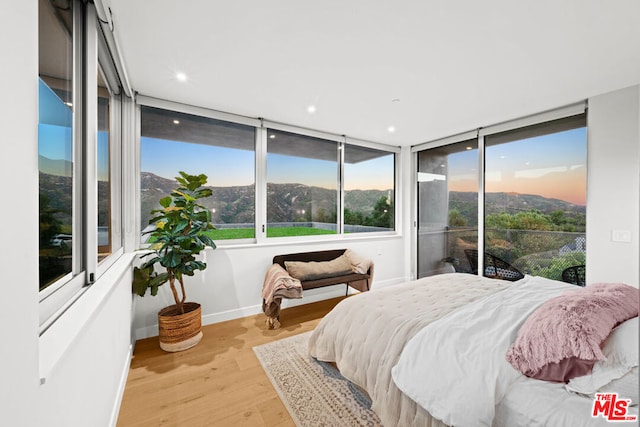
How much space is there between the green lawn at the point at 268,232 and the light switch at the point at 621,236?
314cm

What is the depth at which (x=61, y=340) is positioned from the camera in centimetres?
87

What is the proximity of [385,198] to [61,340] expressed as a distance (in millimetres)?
4531

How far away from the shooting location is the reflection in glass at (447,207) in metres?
3.92

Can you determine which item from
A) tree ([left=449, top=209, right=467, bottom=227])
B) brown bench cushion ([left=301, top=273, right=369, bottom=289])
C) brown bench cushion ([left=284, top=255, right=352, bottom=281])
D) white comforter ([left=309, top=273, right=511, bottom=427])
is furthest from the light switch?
brown bench cushion ([left=284, top=255, right=352, bottom=281])

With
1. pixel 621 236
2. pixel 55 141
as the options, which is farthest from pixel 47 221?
pixel 621 236

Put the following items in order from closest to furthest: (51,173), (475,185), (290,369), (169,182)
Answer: (51,173)
(290,369)
(169,182)
(475,185)

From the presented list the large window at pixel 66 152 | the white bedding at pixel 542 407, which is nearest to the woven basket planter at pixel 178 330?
the large window at pixel 66 152

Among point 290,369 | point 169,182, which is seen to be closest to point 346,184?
point 169,182

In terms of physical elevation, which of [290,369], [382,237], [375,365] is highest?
[382,237]

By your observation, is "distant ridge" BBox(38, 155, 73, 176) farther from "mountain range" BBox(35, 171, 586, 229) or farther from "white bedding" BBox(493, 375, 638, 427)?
"white bedding" BBox(493, 375, 638, 427)

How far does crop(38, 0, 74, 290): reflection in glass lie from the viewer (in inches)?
39.6

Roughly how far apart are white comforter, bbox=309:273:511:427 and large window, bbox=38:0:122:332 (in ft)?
5.10

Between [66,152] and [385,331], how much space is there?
1.98 m

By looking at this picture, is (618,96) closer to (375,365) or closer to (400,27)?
(400,27)
